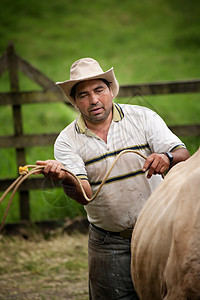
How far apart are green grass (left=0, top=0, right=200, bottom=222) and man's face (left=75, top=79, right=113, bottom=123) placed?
14.3 ft

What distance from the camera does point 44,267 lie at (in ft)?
14.9

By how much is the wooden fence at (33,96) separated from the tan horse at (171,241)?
3.34 m

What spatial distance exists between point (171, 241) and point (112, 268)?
124 centimetres

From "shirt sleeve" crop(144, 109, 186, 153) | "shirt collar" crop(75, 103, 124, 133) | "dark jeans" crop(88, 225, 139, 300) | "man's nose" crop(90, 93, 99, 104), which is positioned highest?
"man's nose" crop(90, 93, 99, 104)

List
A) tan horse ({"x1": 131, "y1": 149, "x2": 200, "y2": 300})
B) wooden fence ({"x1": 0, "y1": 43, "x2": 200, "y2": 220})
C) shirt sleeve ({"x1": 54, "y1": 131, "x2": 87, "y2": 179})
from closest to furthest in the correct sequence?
1. tan horse ({"x1": 131, "y1": 149, "x2": 200, "y2": 300})
2. shirt sleeve ({"x1": 54, "y1": 131, "x2": 87, "y2": 179})
3. wooden fence ({"x1": 0, "y1": 43, "x2": 200, "y2": 220})

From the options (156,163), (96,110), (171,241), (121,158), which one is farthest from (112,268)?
(171,241)

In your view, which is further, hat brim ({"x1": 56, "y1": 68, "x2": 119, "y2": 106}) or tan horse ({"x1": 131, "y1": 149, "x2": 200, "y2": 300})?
hat brim ({"x1": 56, "y1": 68, "x2": 119, "y2": 106})

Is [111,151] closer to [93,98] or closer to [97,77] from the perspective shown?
[93,98]

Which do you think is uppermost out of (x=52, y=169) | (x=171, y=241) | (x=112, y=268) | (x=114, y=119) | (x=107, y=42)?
(x=107, y=42)

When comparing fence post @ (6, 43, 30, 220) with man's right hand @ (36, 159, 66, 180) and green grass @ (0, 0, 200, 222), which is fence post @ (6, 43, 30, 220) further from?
man's right hand @ (36, 159, 66, 180)

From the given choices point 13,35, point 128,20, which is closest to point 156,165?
point 13,35

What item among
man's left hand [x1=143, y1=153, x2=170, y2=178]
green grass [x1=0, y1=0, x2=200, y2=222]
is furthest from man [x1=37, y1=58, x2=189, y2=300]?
green grass [x1=0, y1=0, x2=200, y2=222]

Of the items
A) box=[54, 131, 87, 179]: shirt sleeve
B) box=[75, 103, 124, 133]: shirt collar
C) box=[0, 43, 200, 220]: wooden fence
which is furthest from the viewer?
box=[0, 43, 200, 220]: wooden fence

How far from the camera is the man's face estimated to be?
2.62 meters
